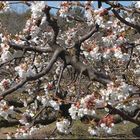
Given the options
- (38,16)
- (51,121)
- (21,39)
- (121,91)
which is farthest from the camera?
(51,121)

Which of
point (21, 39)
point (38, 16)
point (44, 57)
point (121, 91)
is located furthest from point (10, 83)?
point (44, 57)

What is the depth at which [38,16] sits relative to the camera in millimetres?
7711

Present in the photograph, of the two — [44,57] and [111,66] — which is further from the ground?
[44,57]

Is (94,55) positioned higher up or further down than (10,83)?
higher up

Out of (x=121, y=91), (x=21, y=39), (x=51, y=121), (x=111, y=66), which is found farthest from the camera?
(x=111, y=66)

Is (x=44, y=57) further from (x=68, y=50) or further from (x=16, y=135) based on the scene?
(x=16, y=135)

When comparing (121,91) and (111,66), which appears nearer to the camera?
(121,91)

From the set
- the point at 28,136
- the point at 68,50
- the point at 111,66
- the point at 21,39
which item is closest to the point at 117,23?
the point at 68,50

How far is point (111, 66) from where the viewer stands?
1377cm

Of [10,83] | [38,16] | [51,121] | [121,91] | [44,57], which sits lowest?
[51,121]

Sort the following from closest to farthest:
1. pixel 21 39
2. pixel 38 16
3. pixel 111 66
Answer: pixel 38 16 < pixel 21 39 < pixel 111 66

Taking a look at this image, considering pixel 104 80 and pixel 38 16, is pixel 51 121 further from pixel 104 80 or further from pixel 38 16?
pixel 38 16

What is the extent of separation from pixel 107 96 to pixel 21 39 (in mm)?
2559

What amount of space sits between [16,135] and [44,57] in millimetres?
5472
